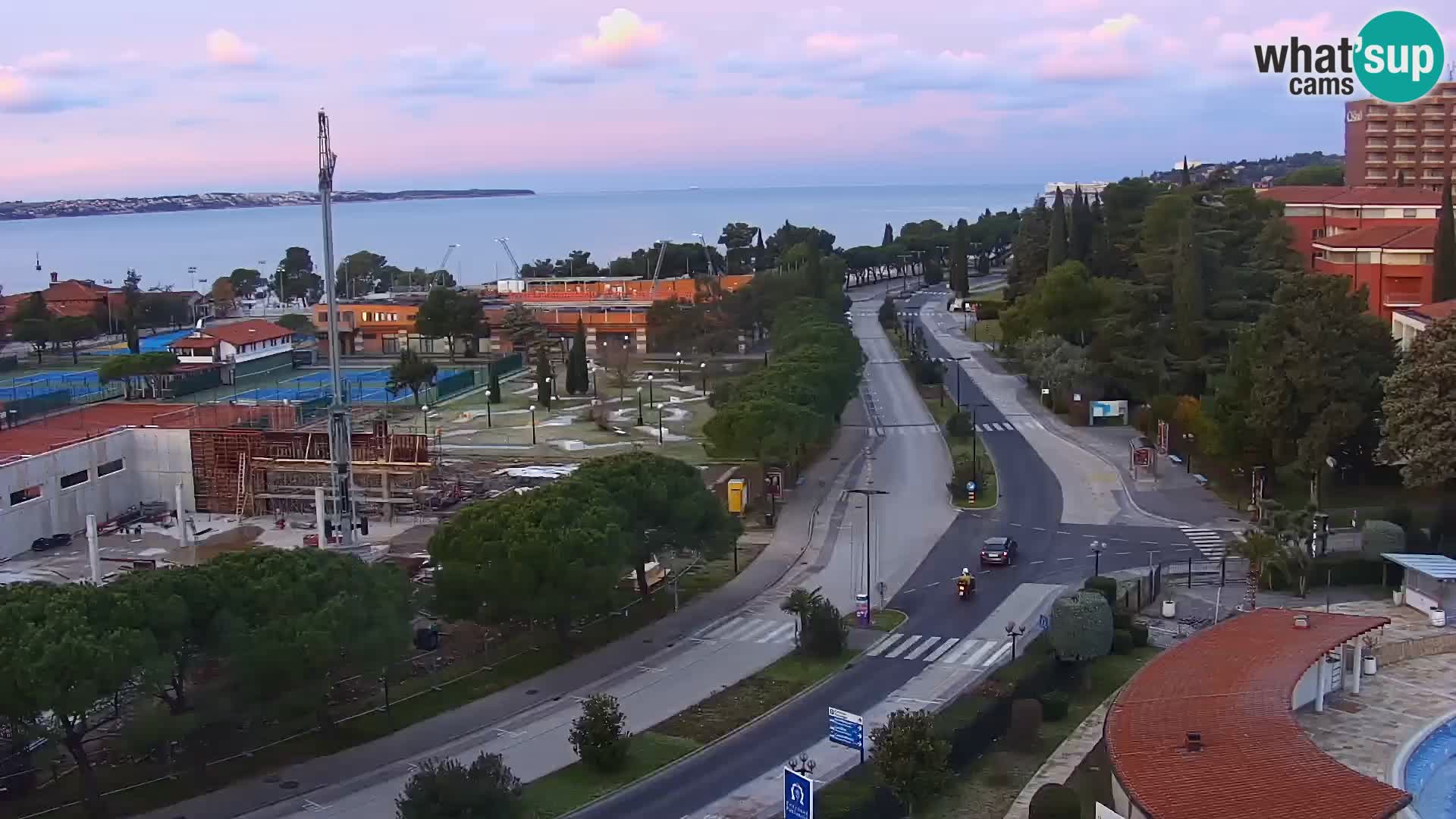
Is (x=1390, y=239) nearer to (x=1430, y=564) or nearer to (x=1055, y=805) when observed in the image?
(x=1430, y=564)

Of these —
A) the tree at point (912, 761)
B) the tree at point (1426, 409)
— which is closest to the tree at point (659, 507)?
the tree at point (912, 761)

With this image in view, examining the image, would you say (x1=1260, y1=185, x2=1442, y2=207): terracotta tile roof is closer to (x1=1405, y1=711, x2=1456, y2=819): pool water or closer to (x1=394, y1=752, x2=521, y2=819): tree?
(x1=1405, y1=711, x2=1456, y2=819): pool water

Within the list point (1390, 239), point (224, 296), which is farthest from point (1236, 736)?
point (224, 296)

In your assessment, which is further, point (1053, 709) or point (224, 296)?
point (224, 296)

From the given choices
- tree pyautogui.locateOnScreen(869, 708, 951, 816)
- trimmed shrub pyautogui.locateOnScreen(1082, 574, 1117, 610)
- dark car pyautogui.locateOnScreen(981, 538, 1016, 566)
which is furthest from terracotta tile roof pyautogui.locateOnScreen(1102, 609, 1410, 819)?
dark car pyautogui.locateOnScreen(981, 538, 1016, 566)

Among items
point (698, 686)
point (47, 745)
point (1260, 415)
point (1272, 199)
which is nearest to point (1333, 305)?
point (1260, 415)

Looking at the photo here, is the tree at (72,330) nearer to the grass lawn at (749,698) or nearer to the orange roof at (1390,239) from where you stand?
the grass lawn at (749,698)
